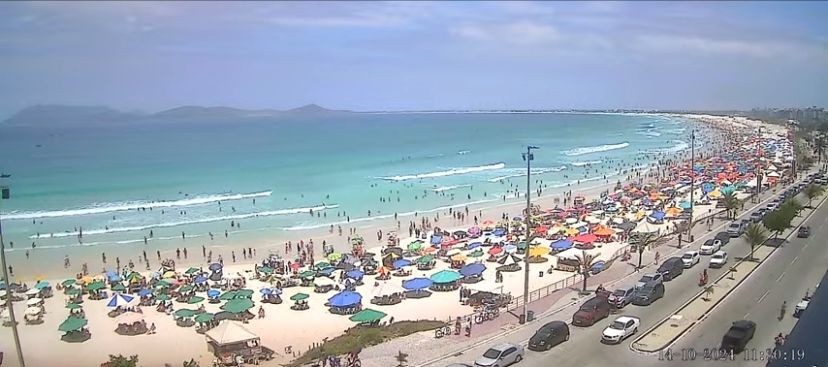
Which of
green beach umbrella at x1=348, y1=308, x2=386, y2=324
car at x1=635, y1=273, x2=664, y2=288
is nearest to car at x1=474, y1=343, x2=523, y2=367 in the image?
car at x1=635, y1=273, x2=664, y2=288

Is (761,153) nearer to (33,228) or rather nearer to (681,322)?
(681,322)

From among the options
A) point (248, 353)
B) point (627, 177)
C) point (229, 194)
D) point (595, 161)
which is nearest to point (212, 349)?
point (248, 353)

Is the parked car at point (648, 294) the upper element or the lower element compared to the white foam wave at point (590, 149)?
upper

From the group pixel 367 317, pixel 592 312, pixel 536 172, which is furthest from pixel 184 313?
pixel 536 172

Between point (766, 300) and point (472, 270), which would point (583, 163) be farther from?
point (766, 300)

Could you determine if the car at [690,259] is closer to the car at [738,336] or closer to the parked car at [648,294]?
the parked car at [648,294]

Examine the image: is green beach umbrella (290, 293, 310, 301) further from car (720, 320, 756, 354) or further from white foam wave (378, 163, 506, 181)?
white foam wave (378, 163, 506, 181)

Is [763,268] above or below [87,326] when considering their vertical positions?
above

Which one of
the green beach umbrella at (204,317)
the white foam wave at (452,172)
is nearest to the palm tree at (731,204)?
the green beach umbrella at (204,317)
